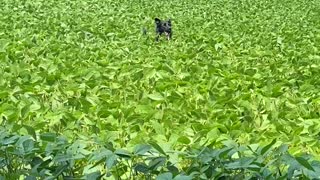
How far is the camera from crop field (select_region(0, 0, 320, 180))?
206 cm

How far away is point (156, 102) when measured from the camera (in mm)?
3303

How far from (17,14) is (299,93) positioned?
5.16 meters

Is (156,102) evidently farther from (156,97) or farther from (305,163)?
(305,163)

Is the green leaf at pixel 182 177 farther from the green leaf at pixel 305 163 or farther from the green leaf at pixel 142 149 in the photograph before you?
the green leaf at pixel 305 163

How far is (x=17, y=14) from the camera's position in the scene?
801 cm

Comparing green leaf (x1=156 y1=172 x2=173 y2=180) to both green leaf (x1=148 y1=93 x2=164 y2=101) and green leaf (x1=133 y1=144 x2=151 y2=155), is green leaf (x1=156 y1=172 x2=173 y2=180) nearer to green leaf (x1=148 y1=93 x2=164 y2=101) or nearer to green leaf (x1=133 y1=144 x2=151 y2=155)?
green leaf (x1=133 y1=144 x2=151 y2=155)

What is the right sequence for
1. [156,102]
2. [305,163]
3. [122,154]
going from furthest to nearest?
[156,102], [122,154], [305,163]

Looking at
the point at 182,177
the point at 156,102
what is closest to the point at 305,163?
the point at 182,177

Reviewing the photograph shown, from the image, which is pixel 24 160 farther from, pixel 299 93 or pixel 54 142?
pixel 299 93

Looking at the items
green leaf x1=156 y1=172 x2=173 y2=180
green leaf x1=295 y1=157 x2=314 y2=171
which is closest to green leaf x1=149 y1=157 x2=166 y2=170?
green leaf x1=156 y1=172 x2=173 y2=180

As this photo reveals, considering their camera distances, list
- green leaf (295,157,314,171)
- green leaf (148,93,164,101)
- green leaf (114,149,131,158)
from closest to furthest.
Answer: green leaf (295,157,314,171), green leaf (114,149,131,158), green leaf (148,93,164,101)

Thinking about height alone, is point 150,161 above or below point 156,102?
above

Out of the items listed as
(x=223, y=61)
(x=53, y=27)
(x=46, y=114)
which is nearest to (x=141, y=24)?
(x=53, y=27)

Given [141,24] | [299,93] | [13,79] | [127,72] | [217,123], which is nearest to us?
[217,123]
